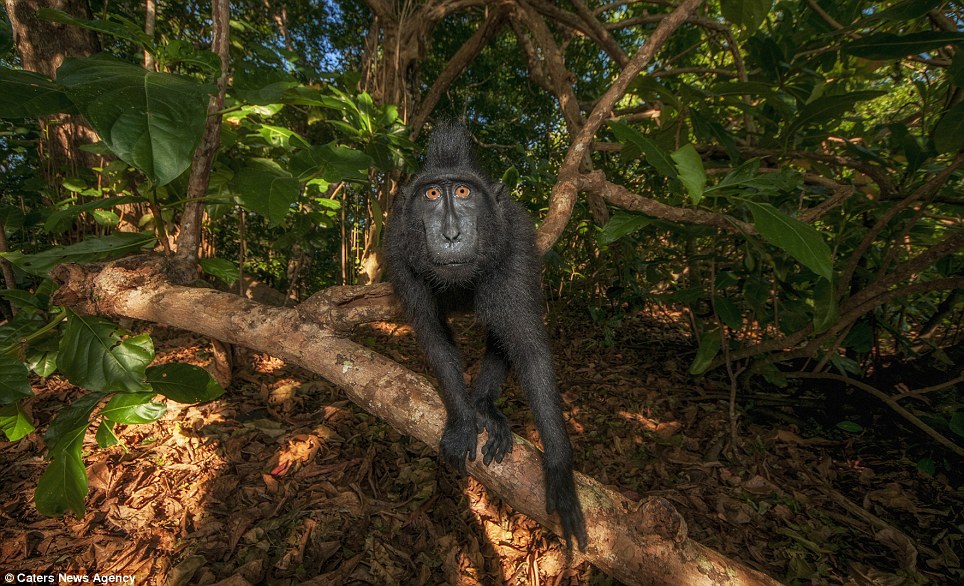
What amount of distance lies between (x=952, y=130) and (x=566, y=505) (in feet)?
9.27

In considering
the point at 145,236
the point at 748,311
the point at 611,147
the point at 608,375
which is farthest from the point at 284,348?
the point at 748,311

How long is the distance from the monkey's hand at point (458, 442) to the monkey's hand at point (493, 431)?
60 millimetres

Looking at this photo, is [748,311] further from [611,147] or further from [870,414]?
[611,147]

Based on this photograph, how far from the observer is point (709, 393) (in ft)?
13.5

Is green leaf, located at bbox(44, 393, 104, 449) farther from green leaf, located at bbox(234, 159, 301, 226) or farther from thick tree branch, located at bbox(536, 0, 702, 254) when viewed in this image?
thick tree branch, located at bbox(536, 0, 702, 254)

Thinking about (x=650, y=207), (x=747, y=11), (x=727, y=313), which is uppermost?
(x=747, y=11)

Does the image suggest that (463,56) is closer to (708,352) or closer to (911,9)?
(911,9)

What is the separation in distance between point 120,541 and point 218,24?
2.95 m

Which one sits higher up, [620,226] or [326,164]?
[326,164]

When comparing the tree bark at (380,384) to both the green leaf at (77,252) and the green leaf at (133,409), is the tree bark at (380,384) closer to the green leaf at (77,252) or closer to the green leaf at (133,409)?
the green leaf at (77,252)

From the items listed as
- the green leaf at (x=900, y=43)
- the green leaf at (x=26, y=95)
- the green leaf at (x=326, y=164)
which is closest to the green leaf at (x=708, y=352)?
the green leaf at (x=900, y=43)

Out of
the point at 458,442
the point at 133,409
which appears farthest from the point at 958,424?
the point at 133,409

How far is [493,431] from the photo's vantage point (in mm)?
1984

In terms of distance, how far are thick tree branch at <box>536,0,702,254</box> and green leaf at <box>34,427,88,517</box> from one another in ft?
8.00
